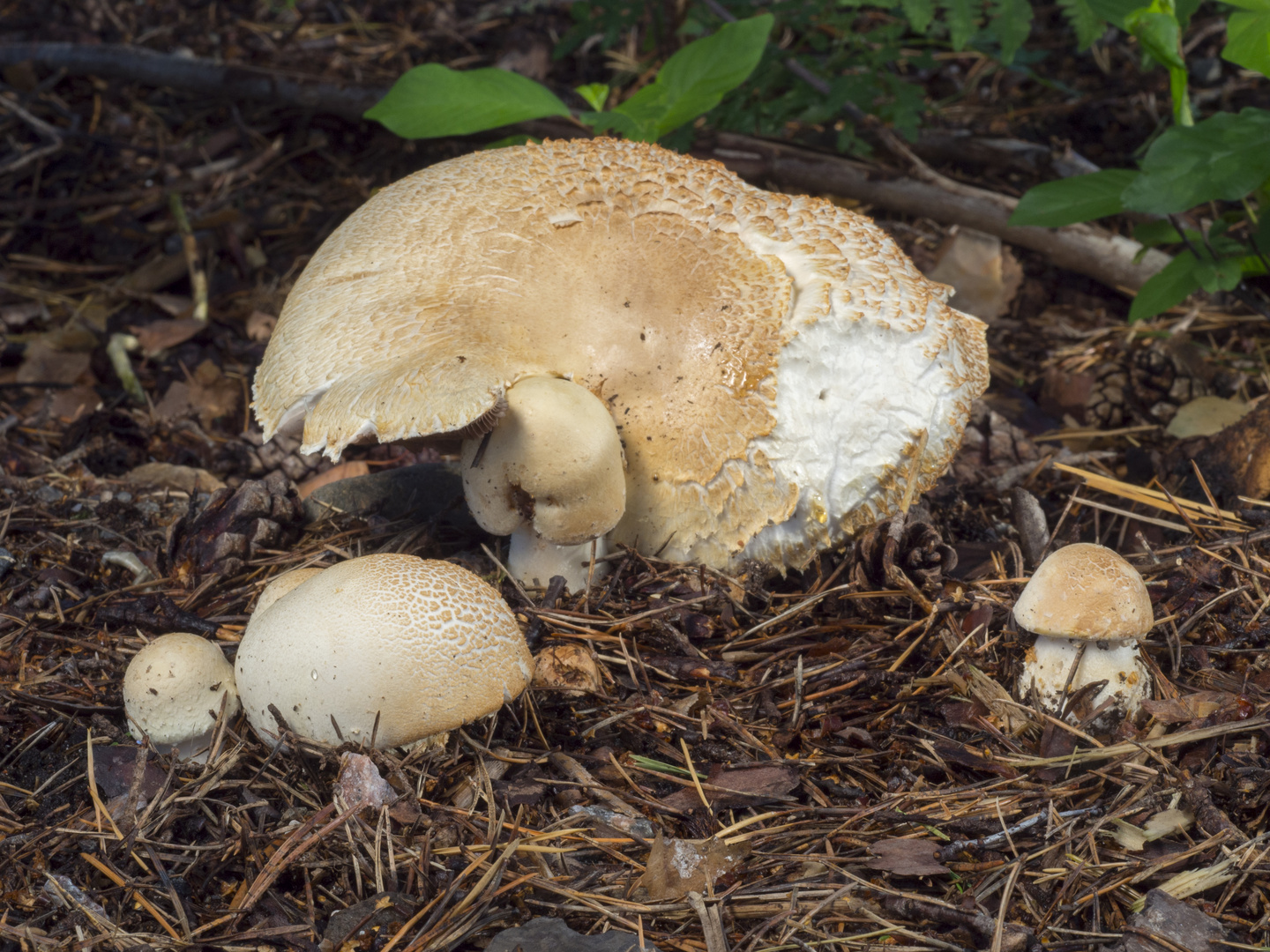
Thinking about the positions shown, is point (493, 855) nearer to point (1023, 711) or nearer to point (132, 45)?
point (1023, 711)

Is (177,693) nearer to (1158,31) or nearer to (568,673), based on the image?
(568,673)

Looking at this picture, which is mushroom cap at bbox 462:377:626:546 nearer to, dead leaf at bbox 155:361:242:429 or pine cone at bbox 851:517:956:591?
pine cone at bbox 851:517:956:591

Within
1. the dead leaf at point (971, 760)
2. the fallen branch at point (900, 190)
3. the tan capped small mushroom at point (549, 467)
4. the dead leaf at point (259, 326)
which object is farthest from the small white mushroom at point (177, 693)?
the fallen branch at point (900, 190)

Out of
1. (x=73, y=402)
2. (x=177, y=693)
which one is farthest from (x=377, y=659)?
(x=73, y=402)

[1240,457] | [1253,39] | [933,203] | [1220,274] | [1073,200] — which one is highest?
[1253,39]

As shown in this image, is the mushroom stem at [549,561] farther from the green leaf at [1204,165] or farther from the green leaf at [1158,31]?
the green leaf at [1158,31]

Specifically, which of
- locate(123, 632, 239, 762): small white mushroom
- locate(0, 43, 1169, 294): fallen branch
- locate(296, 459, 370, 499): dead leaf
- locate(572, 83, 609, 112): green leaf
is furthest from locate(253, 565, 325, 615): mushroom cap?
locate(0, 43, 1169, 294): fallen branch

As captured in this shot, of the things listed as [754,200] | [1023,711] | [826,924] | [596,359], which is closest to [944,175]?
[754,200]
